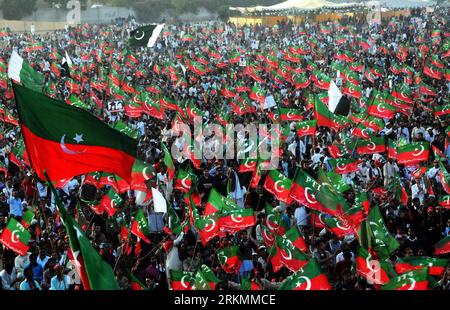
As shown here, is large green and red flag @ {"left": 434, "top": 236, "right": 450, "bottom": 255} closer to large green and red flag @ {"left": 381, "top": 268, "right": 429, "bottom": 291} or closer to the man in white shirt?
the man in white shirt

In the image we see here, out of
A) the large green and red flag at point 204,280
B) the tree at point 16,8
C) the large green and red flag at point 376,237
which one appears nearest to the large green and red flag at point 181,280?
the large green and red flag at point 204,280

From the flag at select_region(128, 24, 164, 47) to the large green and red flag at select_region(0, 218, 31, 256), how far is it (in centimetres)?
1888

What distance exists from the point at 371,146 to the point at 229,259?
5.54 meters

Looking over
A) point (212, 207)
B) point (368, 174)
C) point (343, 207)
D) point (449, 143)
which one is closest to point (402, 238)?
point (343, 207)

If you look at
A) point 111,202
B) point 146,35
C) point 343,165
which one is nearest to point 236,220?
point 111,202

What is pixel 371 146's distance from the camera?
1373 centimetres

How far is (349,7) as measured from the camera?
50.6 metres

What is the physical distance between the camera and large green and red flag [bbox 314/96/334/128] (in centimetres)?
1520

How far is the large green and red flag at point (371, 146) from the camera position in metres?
13.6

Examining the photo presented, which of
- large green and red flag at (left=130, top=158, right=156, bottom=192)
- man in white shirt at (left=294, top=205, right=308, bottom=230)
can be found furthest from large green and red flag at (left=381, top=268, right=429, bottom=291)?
large green and red flag at (left=130, top=158, right=156, bottom=192)

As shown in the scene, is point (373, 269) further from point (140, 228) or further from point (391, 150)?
point (391, 150)

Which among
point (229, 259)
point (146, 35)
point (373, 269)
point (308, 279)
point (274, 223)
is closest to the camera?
point (308, 279)

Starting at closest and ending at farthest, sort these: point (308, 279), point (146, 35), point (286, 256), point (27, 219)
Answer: point (308, 279)
point (286, 256)
point (27, 219)
point (146, 35)

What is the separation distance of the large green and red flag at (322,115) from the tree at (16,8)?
162ft
